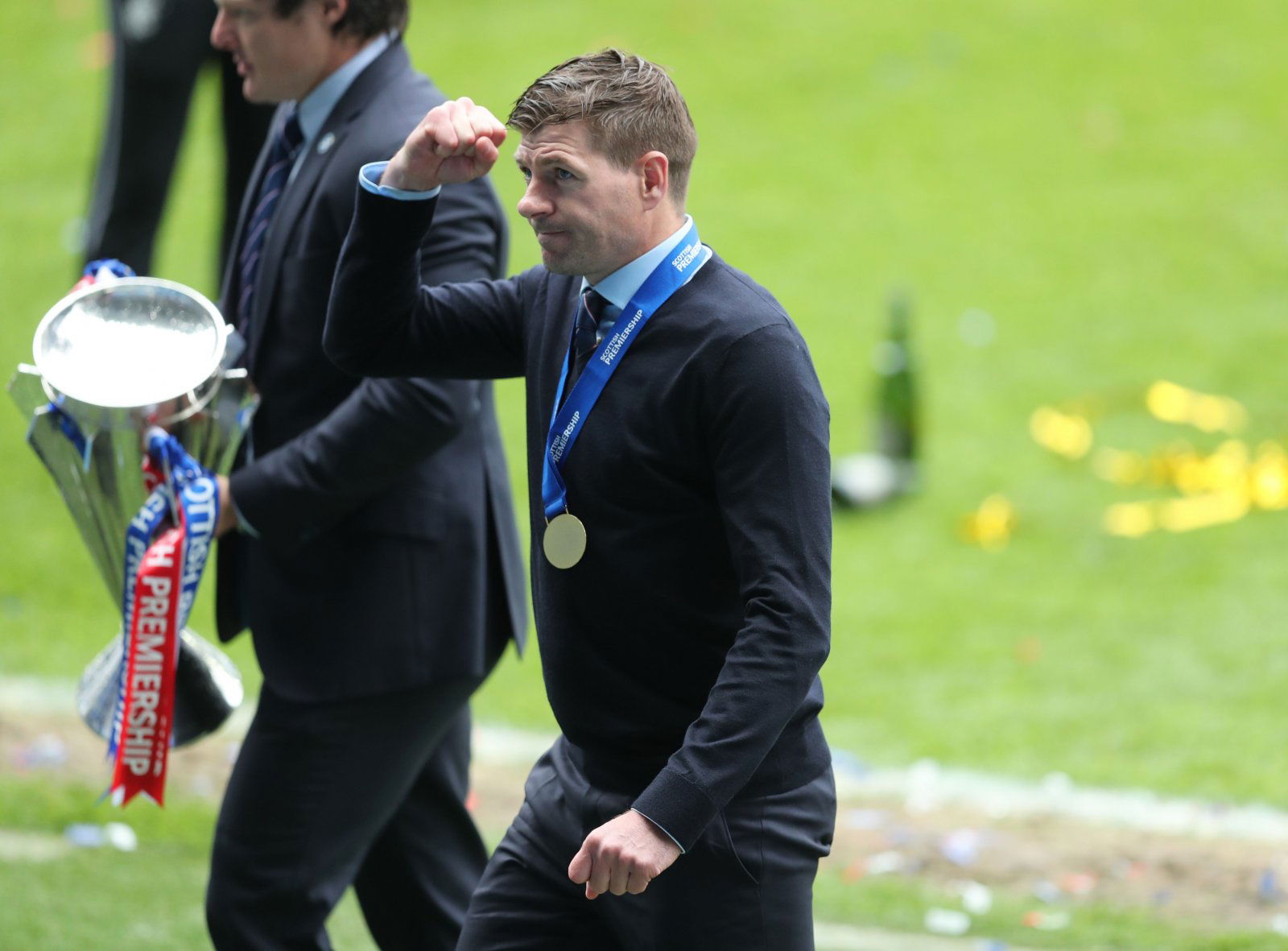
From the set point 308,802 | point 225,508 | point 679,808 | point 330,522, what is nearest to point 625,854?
point 679,808

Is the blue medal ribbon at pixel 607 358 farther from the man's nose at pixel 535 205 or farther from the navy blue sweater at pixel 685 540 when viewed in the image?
the man's nose at pixel 535 205

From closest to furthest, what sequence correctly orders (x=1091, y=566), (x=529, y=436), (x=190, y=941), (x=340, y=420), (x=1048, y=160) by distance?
(x=529, y=436), (x=340, y=420), (x=190, y=941), (x=1091, y=566), (x=1048, y=160)

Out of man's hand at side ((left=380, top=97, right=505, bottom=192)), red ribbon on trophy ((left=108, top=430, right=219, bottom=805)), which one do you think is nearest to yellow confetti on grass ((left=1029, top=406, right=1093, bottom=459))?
red ribbon on trophy ((left=108, top=430, right=219, bottom=805))

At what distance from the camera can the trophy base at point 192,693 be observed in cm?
362

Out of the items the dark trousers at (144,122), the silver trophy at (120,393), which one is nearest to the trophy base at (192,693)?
the silver trophy at (120,393)

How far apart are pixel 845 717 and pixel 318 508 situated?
3404 millimetres

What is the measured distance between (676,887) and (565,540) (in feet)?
1.68

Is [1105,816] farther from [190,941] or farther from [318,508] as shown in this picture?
[318,508]

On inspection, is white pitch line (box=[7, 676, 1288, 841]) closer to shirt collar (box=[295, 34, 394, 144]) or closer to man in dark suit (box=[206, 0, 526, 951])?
man in dark suit (box=[206, 0, 526, 951])

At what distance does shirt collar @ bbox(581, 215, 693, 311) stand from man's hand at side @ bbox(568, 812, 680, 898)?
72cm

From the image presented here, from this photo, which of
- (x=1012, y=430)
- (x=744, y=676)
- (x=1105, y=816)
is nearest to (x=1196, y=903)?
(x=1105, y=816)

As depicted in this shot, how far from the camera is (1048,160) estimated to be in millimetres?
12461

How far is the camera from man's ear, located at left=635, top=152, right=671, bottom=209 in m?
2.62

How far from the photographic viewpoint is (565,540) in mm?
2699
